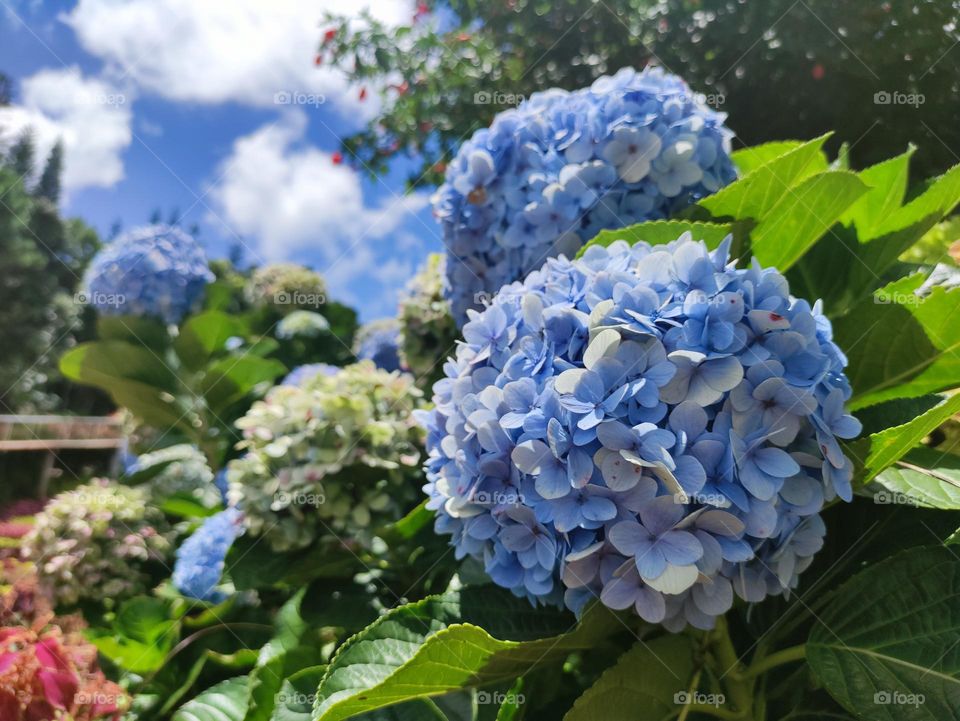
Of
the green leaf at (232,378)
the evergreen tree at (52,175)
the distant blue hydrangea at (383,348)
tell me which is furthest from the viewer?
the evergreen tree at (52,175)

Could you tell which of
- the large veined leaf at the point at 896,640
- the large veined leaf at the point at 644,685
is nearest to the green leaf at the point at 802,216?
the large veined leaf at the point at 896,640

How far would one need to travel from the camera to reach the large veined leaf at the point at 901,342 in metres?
0.87

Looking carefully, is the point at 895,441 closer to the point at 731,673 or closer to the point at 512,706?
the point at 731,673

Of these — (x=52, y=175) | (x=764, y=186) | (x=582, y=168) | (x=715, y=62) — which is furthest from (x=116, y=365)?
(x=52, y=175)

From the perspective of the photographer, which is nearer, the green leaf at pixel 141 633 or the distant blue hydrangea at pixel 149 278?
the green leaf at pixel 141 633

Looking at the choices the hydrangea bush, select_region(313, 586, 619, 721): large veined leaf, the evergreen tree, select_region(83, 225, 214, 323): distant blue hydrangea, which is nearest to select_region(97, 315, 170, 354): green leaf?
select_region(83, 225, 214, 323): distant blue hydrangea

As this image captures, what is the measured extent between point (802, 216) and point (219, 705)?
1.10 meters

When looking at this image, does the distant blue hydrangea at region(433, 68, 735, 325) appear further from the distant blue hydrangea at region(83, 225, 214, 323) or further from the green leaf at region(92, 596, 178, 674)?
the distant blue hydrangea at region(83, 225, 214, 323)

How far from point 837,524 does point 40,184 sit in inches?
1107

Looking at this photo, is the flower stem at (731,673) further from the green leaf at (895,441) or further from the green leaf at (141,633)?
the green leaf at (141,633)

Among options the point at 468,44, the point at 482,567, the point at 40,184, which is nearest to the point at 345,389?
the point at 482,567

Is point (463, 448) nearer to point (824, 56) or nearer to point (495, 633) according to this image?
point (495, 633)

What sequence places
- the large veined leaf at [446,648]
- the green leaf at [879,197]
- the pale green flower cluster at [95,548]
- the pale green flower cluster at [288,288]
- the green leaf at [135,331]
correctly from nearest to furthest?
1. the large veined leaf at [446,648]
2. the green leaf at [879,197]
3. the pale green flower cluster at [95,548]
4. the green leaf at [135,331]
5. the pale green flower cluster at [288,288]

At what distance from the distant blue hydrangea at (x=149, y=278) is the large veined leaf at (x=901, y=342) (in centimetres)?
174
